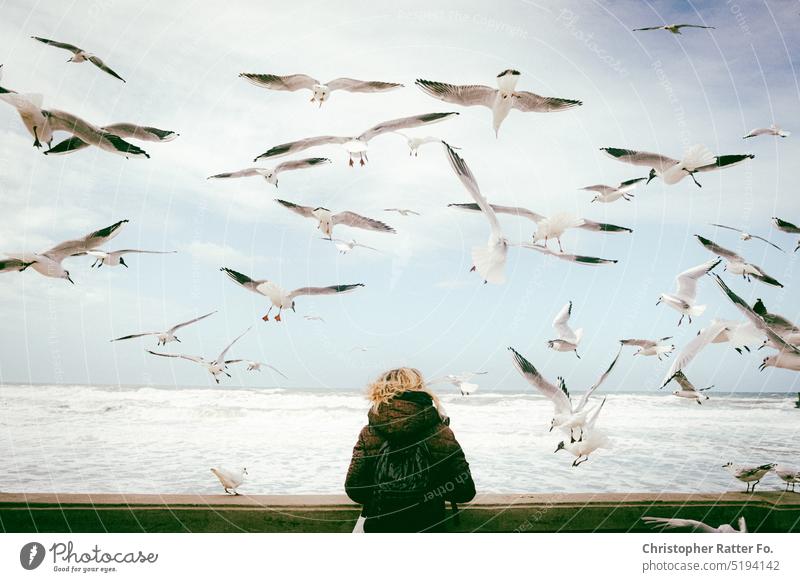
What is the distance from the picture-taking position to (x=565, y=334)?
10.8 ft

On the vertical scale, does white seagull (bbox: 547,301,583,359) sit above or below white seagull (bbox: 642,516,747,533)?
above

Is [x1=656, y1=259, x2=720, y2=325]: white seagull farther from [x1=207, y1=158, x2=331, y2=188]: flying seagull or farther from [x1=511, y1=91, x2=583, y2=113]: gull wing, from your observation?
[x1=207, y1=158, x2=331, y2=188]: flying seagull

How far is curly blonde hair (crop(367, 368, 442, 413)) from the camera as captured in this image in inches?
97.6

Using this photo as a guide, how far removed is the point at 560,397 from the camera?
297 centimetres

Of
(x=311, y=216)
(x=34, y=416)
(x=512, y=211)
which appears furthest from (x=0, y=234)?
(x=34, y=416)

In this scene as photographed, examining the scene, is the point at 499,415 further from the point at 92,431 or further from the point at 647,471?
the point at 92,431

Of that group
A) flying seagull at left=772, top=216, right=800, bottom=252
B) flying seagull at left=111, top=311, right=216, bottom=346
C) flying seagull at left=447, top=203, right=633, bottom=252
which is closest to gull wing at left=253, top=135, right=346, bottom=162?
flying seagull at left=447, top=203, right=633, bottom=252

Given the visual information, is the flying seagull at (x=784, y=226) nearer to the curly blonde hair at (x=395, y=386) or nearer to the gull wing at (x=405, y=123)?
the gull wing at (x=405, y=123)

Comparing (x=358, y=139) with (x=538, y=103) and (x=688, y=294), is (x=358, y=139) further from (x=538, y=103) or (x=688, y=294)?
(x=688, y=294)

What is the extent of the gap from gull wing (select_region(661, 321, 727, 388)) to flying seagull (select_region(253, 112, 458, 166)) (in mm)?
1655

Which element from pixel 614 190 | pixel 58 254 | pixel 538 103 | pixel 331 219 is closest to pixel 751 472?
pixel 614 190

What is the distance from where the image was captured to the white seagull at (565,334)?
10.8 feet

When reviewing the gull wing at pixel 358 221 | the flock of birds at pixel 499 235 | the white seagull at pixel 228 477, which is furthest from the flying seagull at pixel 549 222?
the white seagull at pixel 228 477

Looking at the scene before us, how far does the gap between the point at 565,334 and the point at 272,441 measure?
4234 mm
